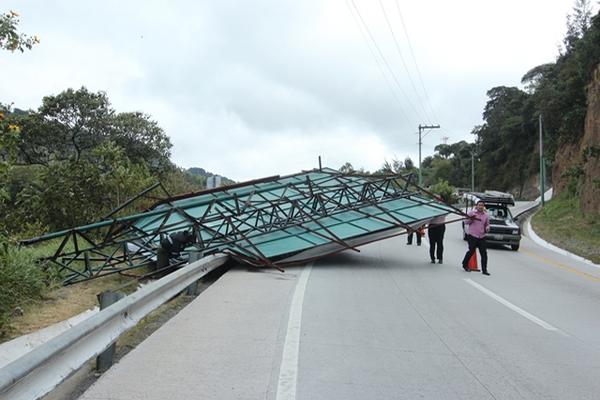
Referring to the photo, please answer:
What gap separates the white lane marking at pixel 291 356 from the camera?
4.32 meters

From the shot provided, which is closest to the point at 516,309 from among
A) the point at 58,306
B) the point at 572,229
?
the point at 58,306

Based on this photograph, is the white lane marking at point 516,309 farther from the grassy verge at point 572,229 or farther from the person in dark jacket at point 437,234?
the grassy verge at point 572,229

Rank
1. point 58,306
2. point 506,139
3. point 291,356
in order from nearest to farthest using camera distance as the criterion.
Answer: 1. point 291,356
2. point 58,306
3. point 506,139

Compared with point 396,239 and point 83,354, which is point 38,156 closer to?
point 396,239

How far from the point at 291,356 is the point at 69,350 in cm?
227

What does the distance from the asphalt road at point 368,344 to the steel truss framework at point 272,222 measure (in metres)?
1.88

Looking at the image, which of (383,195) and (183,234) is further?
(383,195)

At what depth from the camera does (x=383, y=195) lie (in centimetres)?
1546

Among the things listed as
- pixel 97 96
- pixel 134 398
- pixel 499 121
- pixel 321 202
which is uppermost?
pixel 499 121

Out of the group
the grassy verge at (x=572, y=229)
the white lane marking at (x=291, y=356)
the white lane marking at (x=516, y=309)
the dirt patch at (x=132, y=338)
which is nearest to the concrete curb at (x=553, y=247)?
the grassy verge at (x=572, y=229)

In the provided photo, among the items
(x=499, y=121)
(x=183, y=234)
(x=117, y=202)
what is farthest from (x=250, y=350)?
(x=499, y=121)

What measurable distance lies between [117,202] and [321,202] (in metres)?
8.53

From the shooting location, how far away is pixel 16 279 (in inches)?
345

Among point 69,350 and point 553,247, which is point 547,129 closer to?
point 553,247
